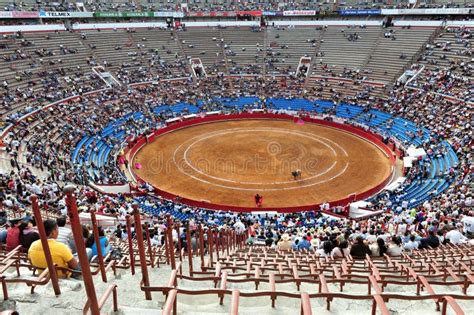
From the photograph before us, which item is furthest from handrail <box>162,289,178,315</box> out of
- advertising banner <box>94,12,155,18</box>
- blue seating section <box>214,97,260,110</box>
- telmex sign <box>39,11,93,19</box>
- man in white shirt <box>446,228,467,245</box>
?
advertising banner <box>94,12,155,18</box>

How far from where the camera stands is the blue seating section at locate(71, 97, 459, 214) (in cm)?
3070

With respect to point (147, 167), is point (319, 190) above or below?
below

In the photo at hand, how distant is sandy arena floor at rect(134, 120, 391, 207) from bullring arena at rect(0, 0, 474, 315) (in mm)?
273

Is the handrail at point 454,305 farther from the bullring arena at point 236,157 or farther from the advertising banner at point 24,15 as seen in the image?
the advertising banner at point 24,15

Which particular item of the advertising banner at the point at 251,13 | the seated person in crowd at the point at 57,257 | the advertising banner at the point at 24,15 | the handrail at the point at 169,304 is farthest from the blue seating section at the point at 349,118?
the advertising banner at the point at 24,15

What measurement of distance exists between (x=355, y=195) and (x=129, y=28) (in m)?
57.3

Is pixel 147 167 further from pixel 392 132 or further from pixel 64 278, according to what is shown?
pixel 64 278

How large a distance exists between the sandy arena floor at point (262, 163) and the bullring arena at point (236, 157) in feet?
0.90

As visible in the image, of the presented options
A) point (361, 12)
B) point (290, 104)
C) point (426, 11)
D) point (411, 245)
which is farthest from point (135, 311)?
point (361, 12)

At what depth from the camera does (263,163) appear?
4006 cm

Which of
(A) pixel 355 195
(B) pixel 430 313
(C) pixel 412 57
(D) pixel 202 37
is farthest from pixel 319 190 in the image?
(D) pixel 202 37

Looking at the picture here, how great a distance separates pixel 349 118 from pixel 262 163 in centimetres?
1840

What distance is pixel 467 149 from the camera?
115 feet

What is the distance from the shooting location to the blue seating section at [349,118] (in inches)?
1209
